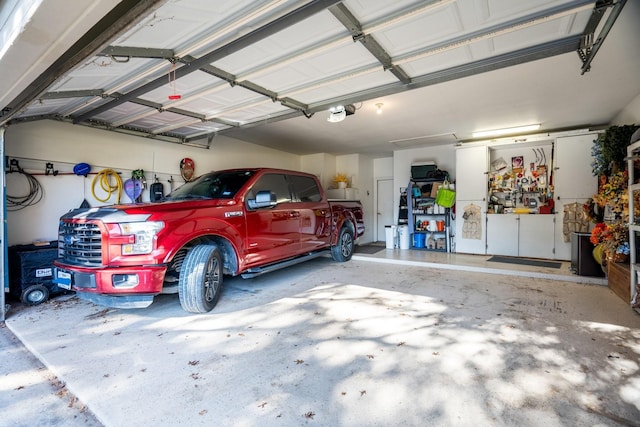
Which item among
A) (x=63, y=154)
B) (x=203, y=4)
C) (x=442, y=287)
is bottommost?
(x=442, y=287)

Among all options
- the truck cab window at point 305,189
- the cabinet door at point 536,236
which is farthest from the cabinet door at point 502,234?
the truck cab window at point 305,189

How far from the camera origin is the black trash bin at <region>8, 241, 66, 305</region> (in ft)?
11.8

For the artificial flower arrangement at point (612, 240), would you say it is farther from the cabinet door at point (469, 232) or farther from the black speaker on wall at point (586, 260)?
the cabinet door at point (469, 232)

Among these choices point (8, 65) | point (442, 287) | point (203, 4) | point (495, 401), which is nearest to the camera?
point (495, 401)

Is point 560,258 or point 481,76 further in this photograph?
point 560,258

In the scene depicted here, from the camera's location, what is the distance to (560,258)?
19.6 ft

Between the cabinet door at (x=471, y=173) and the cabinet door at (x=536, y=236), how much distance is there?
0.99 m

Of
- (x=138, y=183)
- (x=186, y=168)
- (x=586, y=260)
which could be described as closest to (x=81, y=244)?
(x=138, y=183)

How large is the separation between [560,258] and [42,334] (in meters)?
Answer: 8.05

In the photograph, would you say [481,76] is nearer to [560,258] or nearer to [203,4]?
[203,4]

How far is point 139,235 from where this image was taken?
283 centimetres

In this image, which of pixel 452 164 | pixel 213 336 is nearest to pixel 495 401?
pixel 213 336

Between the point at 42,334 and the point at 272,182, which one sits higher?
the point at 272,182

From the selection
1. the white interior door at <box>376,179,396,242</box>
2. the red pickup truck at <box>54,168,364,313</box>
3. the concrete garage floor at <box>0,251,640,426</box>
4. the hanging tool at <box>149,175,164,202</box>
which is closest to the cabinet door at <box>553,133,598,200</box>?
the concrete garage floor at <box>0,251,640,426</box>
